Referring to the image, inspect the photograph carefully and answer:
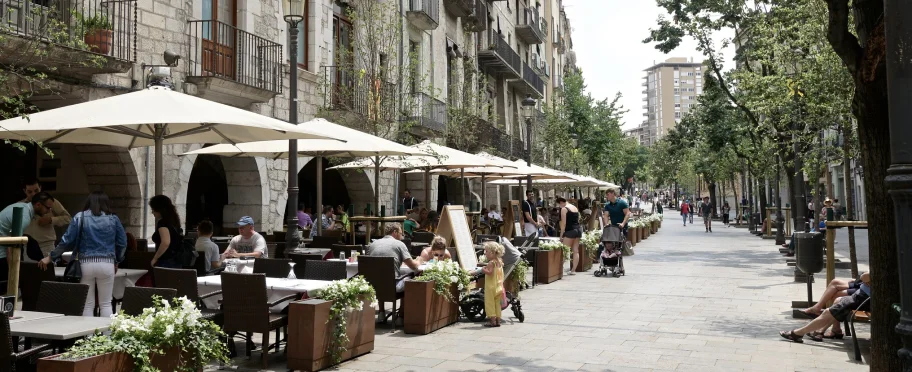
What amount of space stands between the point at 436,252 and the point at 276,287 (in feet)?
9.25

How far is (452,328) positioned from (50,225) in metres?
4.84

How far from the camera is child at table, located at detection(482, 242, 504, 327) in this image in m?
9.21

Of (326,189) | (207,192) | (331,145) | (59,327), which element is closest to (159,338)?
(59,327)

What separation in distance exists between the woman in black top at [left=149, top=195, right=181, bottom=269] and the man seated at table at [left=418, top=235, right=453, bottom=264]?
3.11 metres

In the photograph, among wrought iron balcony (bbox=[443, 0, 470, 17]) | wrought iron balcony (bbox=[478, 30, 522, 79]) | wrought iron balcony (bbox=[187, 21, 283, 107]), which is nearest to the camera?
wrought iron balcony (bbox=[187, 21, 283, 107])

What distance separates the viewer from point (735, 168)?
1859 inches

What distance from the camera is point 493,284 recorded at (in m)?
9.29

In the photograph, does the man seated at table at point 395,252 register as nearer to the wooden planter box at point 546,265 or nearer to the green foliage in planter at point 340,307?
the green foliage in planter at point 340,307

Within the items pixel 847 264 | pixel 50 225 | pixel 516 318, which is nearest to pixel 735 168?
pixel 847 264

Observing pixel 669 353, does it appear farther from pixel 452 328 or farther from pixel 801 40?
pixel 801 40

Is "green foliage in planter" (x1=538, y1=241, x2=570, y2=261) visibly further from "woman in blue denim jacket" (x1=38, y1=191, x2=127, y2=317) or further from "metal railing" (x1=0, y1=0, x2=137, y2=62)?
"woman in blue denim jacket" (x1=38, y1=191, x2=127, y2=317)

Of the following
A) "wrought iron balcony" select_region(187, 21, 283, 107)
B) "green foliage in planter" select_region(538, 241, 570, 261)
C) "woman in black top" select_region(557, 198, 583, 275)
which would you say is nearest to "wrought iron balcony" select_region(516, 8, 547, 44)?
"wrought iron balcony" select_region(187, 21, 283, 107)

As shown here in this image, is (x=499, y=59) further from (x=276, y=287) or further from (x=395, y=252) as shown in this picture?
(x=276, y=287)

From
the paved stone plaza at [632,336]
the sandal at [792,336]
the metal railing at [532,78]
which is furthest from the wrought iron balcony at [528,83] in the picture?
the sandal at [792,336]
